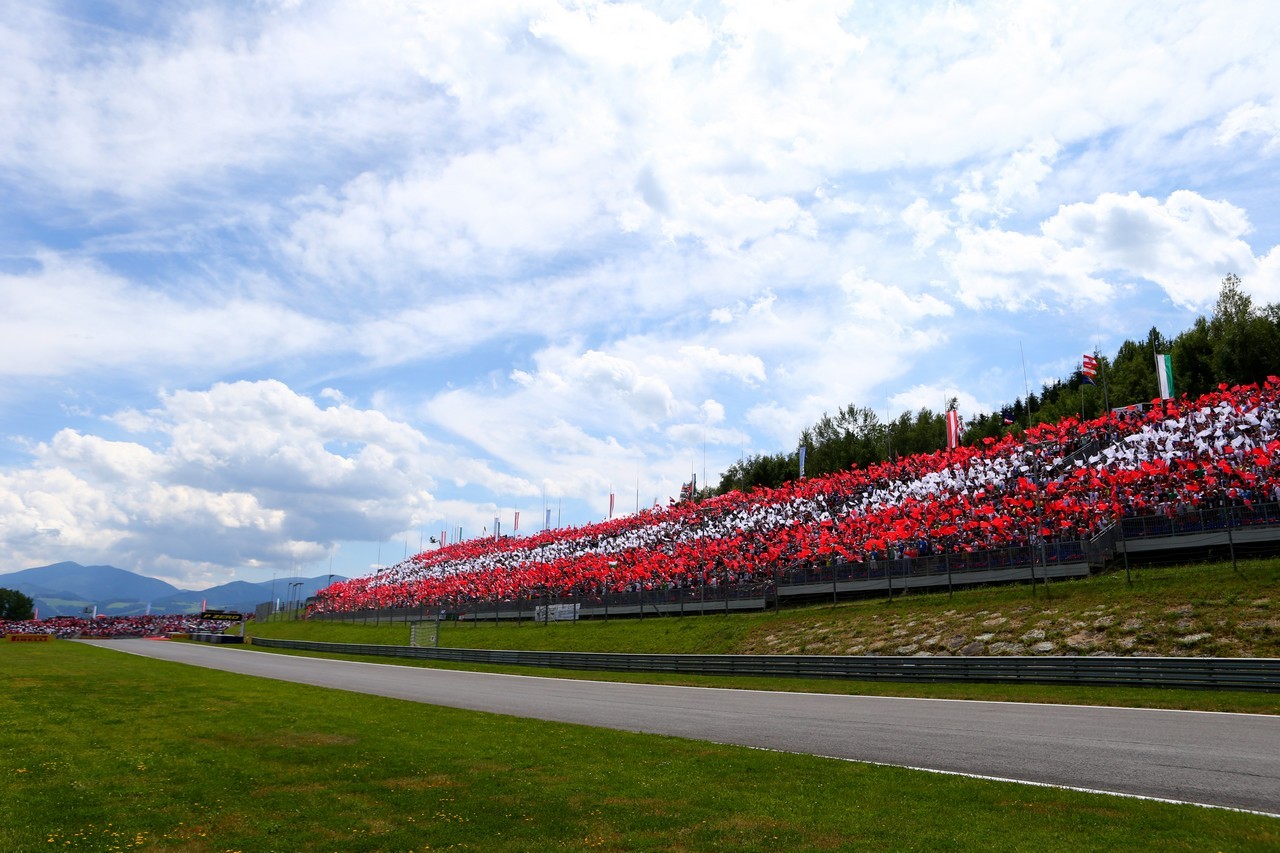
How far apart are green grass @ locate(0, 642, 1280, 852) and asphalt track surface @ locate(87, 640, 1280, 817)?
1.19m

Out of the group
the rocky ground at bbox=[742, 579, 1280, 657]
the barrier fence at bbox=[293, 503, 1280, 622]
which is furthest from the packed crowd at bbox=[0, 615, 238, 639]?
the rocky ground at bbox=[742, 579, 1280, 657]

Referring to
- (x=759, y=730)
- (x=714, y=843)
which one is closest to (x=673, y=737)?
(x=759, y=730)

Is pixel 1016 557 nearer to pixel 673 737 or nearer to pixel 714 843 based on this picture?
pixel 673 737

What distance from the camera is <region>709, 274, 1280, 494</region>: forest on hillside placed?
54.5 metres

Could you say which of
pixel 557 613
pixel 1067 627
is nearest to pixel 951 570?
pixel 1067 627

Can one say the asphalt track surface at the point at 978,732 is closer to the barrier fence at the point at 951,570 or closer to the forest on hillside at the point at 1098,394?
the barrier fence at the point at 951,570

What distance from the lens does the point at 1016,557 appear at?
31.4 m

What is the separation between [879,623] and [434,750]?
22076 mm

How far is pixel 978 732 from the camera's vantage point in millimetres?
13820

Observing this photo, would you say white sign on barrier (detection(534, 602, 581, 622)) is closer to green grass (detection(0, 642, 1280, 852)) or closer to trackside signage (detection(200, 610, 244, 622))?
green grass (detection(0, 642, 1280, 852))

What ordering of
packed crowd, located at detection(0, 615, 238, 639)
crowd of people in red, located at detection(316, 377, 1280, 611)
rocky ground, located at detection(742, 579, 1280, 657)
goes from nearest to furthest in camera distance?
rocky ground, located at detection(742, 579, 1280, 657) → crowd of people in red, located at detection(316, 377, 1280, 611) → packed crowd, located at detection(0, 615, 238, 639)

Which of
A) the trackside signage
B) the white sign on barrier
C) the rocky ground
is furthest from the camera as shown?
the trackside signage

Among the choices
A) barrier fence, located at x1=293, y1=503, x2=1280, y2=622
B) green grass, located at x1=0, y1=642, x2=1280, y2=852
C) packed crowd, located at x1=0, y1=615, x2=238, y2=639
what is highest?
barrier fence, located at x1=293, y1=503, x2=1280, y2=622

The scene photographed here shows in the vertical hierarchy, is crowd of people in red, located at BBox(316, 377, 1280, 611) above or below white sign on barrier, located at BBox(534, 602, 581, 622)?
above
